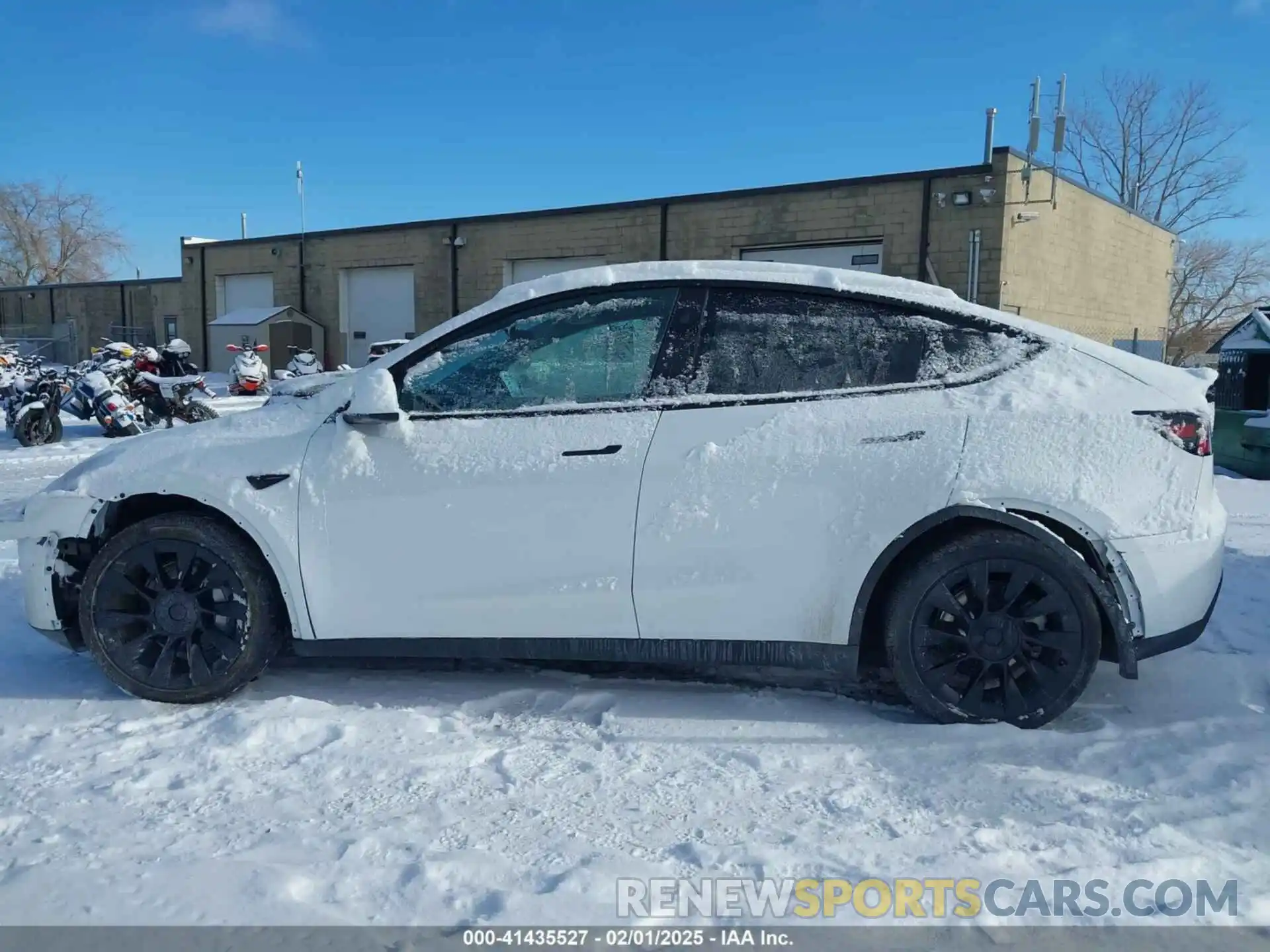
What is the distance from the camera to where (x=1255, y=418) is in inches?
349

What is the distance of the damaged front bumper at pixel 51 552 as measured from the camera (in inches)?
146

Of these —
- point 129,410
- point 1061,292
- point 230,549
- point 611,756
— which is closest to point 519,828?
point 611,756

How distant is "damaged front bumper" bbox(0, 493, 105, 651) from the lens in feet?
12.2

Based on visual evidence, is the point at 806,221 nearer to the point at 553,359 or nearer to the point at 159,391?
the point at 159,391

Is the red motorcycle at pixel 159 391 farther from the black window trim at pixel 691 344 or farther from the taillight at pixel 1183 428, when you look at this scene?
the taillight at pixel 1183 428

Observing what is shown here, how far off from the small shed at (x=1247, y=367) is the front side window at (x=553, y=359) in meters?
7.80

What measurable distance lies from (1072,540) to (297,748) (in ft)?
9.30

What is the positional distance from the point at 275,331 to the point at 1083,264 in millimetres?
23040

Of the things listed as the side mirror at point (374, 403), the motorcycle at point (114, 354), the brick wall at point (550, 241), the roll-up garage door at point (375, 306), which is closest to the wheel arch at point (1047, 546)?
the side mirror at point (374, 403)

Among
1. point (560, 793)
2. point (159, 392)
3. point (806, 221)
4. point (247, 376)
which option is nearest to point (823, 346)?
point (560, 793)

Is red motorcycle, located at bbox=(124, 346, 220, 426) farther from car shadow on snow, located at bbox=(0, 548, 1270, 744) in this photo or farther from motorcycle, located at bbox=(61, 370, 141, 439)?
car shadow on snow, located at bbox=(0, 548, 1270, 744)

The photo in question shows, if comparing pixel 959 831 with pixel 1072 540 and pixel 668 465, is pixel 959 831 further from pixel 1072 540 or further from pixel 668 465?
pixel 668 465

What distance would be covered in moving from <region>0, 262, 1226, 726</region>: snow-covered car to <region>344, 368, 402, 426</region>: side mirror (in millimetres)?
11

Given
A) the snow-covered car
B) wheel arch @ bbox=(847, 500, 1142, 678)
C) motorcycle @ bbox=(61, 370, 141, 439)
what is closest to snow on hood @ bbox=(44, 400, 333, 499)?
the snow-covered car
